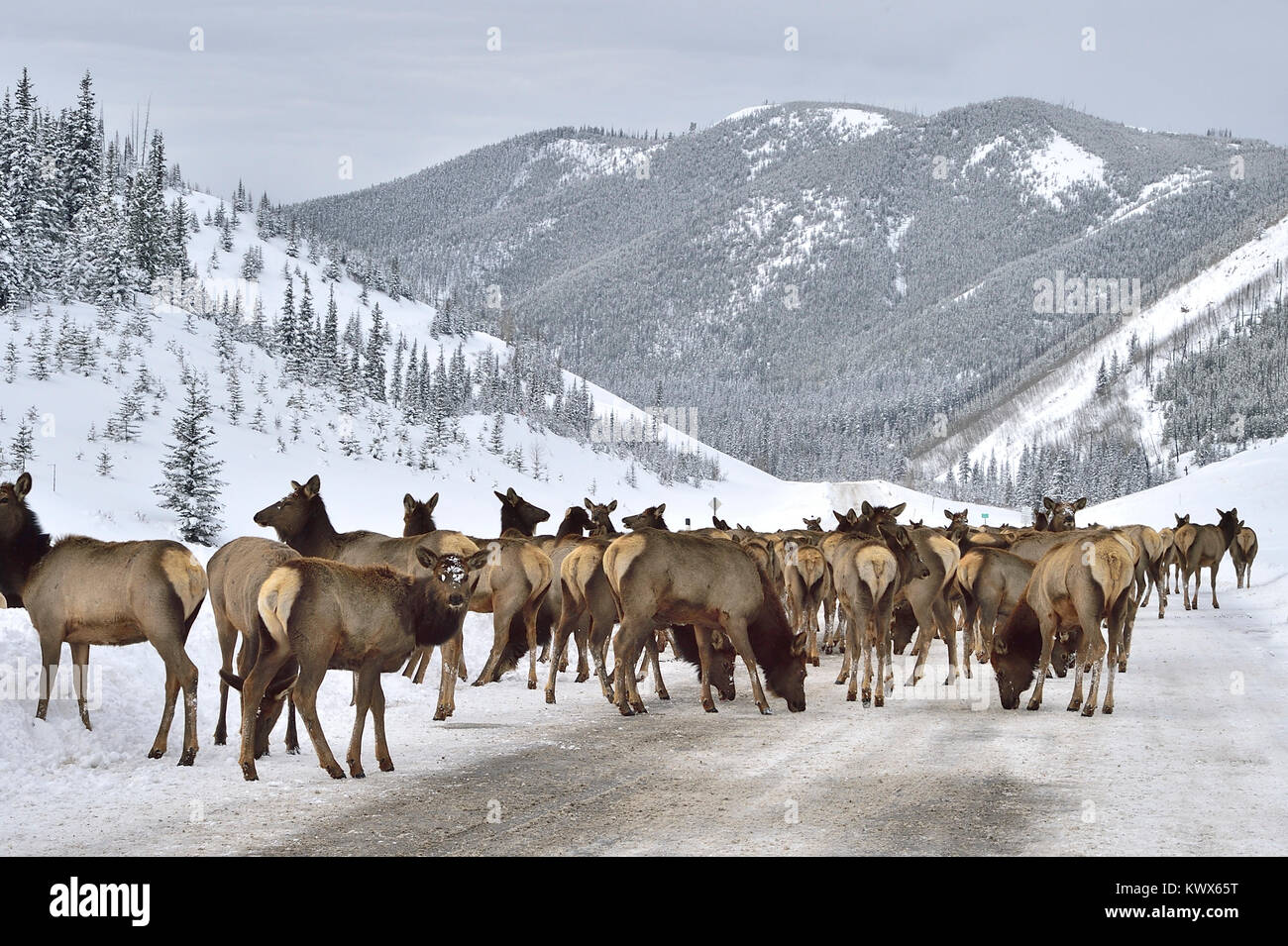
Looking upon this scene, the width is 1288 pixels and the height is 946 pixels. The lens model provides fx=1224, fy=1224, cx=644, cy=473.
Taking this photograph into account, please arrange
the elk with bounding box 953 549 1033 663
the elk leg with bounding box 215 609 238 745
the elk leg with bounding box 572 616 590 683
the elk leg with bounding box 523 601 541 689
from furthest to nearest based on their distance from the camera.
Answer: the elk with bounding box 953 549 1033 663, the elk leg with bounding box 572 616 590 683, the elk leg with bounding box 523 601 541 689, the elk leg with bounding box 215 609 238 745

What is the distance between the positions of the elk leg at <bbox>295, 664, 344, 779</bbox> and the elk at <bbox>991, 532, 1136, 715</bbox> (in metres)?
8.75

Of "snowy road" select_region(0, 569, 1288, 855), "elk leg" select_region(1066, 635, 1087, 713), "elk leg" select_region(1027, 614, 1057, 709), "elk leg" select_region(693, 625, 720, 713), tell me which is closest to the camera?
"snowy road" select_region(0, 569, 1288, 855)

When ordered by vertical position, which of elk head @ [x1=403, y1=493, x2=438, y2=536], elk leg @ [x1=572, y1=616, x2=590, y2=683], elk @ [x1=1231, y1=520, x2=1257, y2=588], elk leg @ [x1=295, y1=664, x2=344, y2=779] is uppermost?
elk head @ [x1=403, y1=493, x2=438, y2=536]

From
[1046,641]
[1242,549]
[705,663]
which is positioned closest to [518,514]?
[705,663]

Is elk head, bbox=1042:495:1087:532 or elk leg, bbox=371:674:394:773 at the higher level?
elk head, bbox=1042:495:1087:532

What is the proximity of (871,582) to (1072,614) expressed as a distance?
250cm

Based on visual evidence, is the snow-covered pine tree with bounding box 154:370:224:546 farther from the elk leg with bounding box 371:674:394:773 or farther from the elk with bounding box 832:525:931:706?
the elk leg with bounding box 371:674:394:773

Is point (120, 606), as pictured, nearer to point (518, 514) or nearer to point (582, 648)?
point (582, 648)

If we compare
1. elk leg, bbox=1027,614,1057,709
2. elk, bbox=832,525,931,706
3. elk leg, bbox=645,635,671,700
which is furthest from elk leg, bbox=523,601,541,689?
elk leg, bbox=1027,614,1057,709

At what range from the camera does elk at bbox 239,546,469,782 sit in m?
10.1

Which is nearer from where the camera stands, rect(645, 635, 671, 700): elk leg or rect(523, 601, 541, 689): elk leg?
rect(645, 635, 671, 700): elk leg

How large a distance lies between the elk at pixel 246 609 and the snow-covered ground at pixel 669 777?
0.96 ft

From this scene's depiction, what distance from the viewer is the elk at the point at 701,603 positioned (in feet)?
46.7
